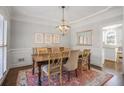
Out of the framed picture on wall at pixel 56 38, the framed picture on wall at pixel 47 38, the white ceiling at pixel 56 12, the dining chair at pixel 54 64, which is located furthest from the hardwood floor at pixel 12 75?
the white ceiling at pixel 56 12

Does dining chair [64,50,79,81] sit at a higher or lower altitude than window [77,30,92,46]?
lower

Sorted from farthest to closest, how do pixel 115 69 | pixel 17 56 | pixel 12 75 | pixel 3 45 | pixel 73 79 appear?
pixel 115 69 < pixel 73 79 < pixel 12 75 < pixel 17 56 < pixel 3 45

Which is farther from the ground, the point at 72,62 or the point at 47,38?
the point at 47,38

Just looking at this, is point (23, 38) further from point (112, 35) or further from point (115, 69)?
point (115, 69)

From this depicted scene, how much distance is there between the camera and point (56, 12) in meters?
2.68

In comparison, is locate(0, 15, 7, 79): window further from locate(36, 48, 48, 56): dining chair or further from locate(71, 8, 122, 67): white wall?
locate(71, 8, 122, 67): white wall

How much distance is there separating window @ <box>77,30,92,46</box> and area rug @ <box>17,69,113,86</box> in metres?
0.78

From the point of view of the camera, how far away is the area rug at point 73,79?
2.23 m

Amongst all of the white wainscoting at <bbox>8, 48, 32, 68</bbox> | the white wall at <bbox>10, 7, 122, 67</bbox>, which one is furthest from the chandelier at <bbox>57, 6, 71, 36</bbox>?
the white wainscoting at <bbox>8, 48, 32, 68</bbox>

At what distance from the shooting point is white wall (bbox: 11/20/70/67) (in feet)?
6.91

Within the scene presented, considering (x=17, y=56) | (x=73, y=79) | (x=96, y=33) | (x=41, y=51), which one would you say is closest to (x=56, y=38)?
(x=41, y=51)

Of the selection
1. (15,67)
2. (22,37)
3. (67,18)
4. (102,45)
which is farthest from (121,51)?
(15,67)

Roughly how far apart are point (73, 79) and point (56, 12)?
1.78 meters
